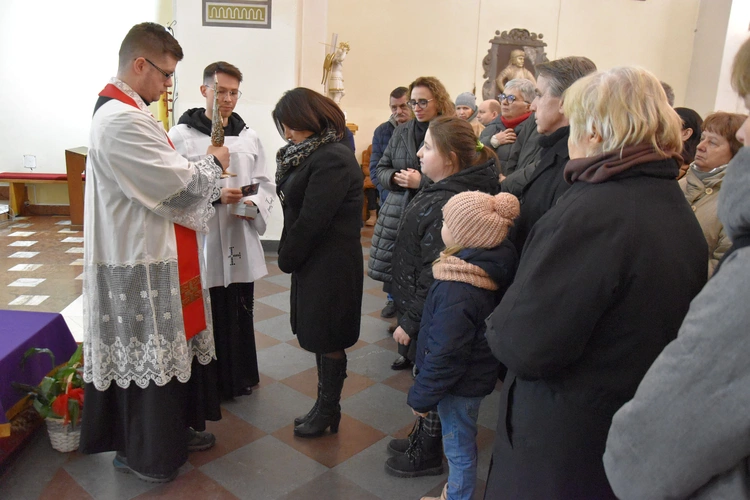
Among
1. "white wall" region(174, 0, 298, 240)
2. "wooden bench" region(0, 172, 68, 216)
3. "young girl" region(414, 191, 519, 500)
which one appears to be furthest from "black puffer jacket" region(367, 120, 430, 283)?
"wooden bench" region(0, 172, 68, 216)

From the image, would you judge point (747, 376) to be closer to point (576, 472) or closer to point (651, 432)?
point (651, 432)

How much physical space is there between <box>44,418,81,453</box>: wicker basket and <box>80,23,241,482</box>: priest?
0.80 ft

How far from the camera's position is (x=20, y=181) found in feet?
26.5

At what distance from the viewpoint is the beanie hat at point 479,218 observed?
1729mm

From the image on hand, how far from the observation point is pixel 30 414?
8.38 ft

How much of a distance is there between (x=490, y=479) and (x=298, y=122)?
5.03ft

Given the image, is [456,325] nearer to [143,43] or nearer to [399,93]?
[143,43]

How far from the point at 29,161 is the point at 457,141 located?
8646mm

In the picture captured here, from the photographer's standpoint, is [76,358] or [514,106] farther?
[514,106]

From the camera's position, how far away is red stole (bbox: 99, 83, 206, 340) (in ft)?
7.20

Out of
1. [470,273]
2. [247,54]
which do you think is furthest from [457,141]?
[247,54]

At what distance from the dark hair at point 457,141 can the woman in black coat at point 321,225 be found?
44cm

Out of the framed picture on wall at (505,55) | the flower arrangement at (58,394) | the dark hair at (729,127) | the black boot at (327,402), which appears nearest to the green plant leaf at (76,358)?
the flower arrangement at (58,394)

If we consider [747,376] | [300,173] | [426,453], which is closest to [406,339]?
[426,453]
